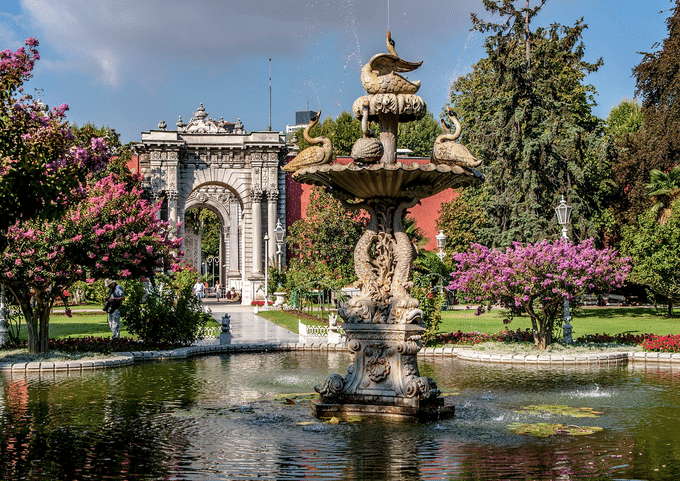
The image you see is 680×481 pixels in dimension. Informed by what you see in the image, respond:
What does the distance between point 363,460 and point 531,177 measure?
76.8 feet

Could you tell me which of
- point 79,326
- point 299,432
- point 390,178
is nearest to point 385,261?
point 390,178

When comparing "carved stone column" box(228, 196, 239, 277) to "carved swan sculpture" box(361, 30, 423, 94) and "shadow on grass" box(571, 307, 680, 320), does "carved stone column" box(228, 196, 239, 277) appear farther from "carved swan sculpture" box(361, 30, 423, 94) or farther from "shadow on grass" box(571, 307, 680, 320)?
"carved swan sculpture" box(361, 30, 423, 94)

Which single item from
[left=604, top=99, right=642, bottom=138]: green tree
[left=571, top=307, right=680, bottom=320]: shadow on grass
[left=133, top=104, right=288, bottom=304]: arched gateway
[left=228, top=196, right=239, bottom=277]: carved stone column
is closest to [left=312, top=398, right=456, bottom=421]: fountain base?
[left=571, top=307, right=680, bottom=320]: shadow on grass

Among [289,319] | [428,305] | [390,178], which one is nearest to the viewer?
[390,178]

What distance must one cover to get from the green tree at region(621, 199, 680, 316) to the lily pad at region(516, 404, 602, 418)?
17.1 meters

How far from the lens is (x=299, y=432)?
760 cm

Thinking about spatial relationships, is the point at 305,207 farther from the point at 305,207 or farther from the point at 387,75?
the point at 387,75

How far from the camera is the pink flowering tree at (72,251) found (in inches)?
505

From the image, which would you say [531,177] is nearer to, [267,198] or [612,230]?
[612,230]

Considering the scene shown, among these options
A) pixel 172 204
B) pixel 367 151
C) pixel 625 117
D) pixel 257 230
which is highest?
pixel 625 117

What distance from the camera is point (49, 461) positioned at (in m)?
6.46

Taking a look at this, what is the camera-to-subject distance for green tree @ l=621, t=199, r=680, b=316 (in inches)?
964

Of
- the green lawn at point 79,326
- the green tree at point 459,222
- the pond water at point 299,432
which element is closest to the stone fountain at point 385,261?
the pond water at point 299,432

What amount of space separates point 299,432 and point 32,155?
4.52 m
